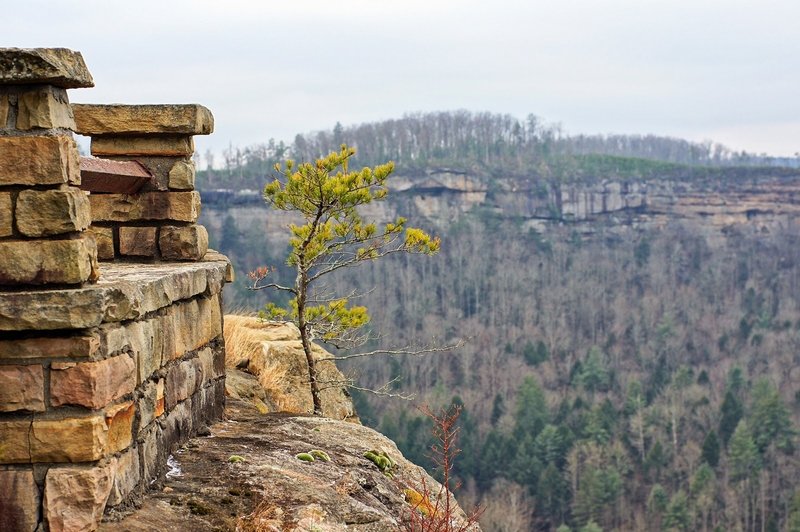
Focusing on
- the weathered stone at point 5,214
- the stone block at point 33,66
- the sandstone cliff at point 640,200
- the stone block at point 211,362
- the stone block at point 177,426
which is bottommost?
the sandstone cliff at point 640,200

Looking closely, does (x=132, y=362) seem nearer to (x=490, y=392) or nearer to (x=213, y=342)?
(x=213, y=342)

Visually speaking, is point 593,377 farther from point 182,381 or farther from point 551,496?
point 182,381

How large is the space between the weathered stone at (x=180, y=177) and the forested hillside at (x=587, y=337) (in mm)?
31056

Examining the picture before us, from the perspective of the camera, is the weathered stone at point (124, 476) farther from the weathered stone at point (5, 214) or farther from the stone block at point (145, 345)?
the weathered stone at point (5, 214)

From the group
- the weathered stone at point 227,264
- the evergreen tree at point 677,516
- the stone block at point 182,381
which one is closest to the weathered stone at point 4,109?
the stone block at point 182,381

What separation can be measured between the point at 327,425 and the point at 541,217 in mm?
95906

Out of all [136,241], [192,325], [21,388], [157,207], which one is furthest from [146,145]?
[21,388]

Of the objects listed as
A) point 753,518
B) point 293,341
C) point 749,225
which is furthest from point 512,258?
point 293,341

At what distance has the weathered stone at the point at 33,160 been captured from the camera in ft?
11.7

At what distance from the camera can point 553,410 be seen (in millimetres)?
64750

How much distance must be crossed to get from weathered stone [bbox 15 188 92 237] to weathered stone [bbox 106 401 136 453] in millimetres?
644

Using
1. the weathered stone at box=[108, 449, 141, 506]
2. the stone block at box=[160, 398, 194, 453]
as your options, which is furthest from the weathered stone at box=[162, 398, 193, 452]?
the weathered stone at box=[108, 449, 141, 506]

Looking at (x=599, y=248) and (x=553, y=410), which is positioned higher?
(x=599, y=248)

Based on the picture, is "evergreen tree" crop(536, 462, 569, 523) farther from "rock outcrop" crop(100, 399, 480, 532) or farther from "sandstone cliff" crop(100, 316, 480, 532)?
"rock outcrop" crop(100, 399, 480, 532)
